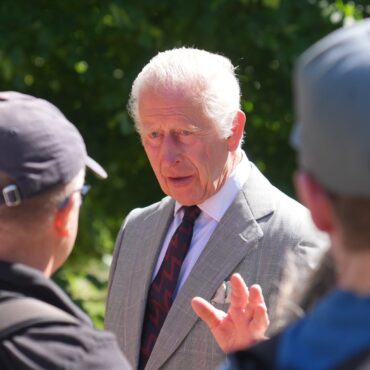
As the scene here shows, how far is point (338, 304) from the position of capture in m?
1.73

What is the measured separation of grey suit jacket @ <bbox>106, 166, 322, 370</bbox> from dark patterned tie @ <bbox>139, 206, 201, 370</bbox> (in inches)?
1.2

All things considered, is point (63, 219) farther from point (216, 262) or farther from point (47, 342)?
point (216, 262)

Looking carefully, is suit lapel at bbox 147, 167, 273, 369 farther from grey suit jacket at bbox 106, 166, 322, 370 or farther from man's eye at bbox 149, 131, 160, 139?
man's eye at bbox 149, 131, 160, 139

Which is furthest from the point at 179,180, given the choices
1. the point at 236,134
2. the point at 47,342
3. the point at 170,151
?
the point at 47,342

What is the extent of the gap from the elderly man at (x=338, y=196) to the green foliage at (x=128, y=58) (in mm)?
4499

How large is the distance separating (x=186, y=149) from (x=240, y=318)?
1.26m

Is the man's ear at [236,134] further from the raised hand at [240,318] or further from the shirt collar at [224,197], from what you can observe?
the raised hand at [240,318]

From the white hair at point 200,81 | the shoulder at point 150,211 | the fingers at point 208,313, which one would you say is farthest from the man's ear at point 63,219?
the shoulder at point 150,211

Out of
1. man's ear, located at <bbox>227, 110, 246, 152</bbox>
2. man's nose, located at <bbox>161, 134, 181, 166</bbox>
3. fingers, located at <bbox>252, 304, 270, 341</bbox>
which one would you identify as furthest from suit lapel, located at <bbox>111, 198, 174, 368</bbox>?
fingers, located at <bbox>252, 304, 270, 341</bbox>

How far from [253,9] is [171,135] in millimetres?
2631

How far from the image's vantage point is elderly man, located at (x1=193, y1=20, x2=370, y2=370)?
170 centimetres

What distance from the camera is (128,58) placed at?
6.73 meters

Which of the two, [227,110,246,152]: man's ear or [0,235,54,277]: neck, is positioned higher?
[0,235,54,277]: neck

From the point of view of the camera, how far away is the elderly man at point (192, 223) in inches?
150
